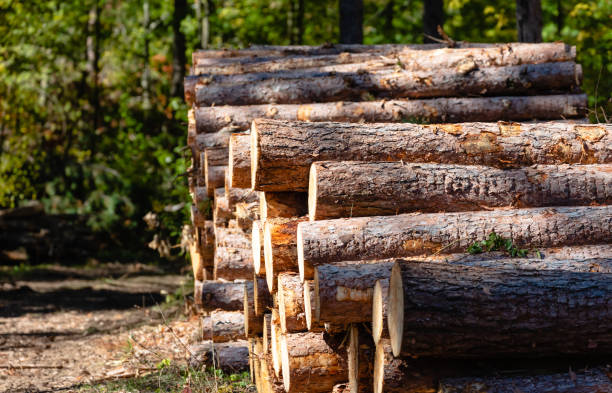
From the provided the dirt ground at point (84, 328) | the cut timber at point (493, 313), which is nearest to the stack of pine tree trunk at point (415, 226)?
the cut timber at point (493, 313)

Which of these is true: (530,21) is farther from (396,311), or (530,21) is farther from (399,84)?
(396,311)

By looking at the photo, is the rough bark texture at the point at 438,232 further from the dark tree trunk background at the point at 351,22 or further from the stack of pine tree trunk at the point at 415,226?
the dark tree trunk background at the point at 351,22

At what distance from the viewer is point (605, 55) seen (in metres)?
11.9

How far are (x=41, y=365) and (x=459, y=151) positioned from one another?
464cm

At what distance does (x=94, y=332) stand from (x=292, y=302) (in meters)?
4.83

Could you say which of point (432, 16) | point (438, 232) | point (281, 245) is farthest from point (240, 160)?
point (432, 16)

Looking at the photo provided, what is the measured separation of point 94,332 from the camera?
8359mm

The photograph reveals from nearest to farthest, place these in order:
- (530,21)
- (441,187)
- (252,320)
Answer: (441,187), (252,320), (530,21)

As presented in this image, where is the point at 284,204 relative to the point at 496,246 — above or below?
above

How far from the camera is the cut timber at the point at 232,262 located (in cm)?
655

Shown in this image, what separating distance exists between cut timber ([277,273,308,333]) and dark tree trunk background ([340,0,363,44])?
880 cm

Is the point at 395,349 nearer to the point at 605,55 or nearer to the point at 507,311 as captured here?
the point at 507,311

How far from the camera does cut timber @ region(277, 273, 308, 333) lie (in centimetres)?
430

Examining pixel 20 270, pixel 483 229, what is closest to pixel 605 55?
pixel 483 229
